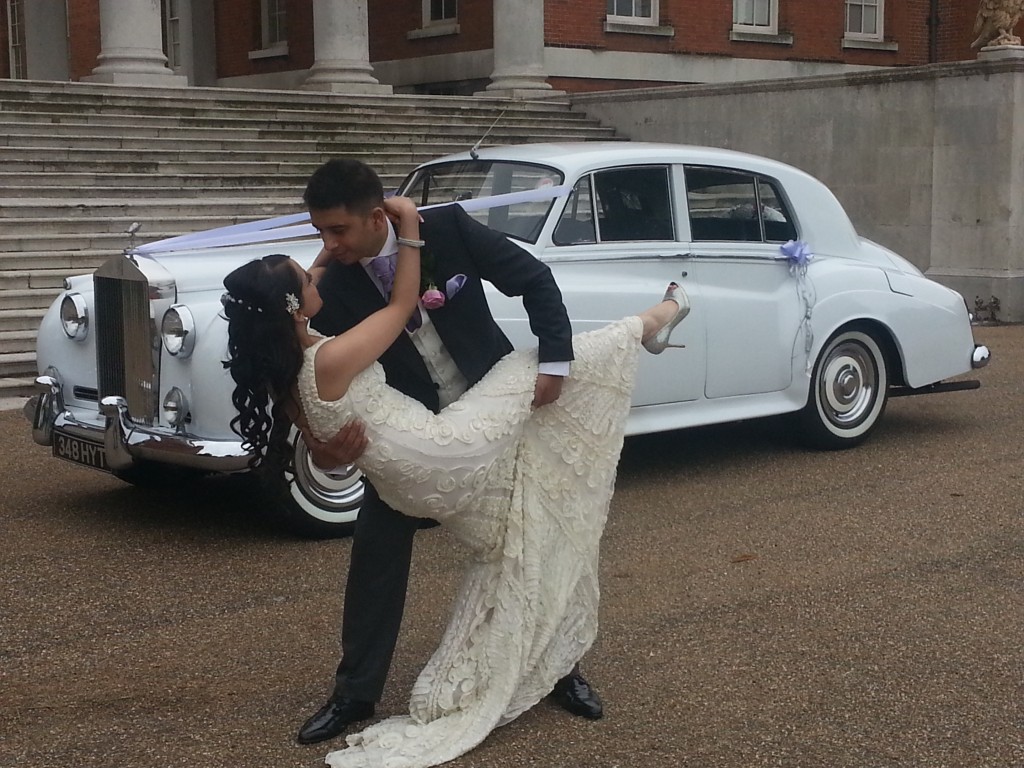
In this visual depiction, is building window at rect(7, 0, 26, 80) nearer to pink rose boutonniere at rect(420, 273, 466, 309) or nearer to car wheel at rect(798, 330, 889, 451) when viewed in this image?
car wheel at rect(798, 330, 889, 451)

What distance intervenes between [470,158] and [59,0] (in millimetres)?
21938

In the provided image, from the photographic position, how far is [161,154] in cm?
1505

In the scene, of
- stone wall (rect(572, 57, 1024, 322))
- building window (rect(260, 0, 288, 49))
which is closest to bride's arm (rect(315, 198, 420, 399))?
stone wall (rect(572, 57, 1024, 322))

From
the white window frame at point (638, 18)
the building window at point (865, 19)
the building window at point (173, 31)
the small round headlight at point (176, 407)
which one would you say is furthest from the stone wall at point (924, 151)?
the building window at point (173, 31)

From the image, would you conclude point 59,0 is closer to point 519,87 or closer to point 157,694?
point 519,87

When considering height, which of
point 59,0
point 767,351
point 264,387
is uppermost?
point 59,0

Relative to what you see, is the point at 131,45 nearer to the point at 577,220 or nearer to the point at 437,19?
the point at 437,19

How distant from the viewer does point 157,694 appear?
424 cm

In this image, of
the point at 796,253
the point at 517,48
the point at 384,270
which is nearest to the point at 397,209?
the point at 384,270

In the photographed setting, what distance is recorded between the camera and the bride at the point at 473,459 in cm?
344

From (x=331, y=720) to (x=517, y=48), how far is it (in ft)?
59.9

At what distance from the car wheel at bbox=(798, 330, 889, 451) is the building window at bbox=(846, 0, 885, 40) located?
20.3m

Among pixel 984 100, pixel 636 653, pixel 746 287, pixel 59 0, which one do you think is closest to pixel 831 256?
pixel 746 287

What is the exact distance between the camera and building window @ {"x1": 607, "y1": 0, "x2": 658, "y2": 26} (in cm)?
2309
